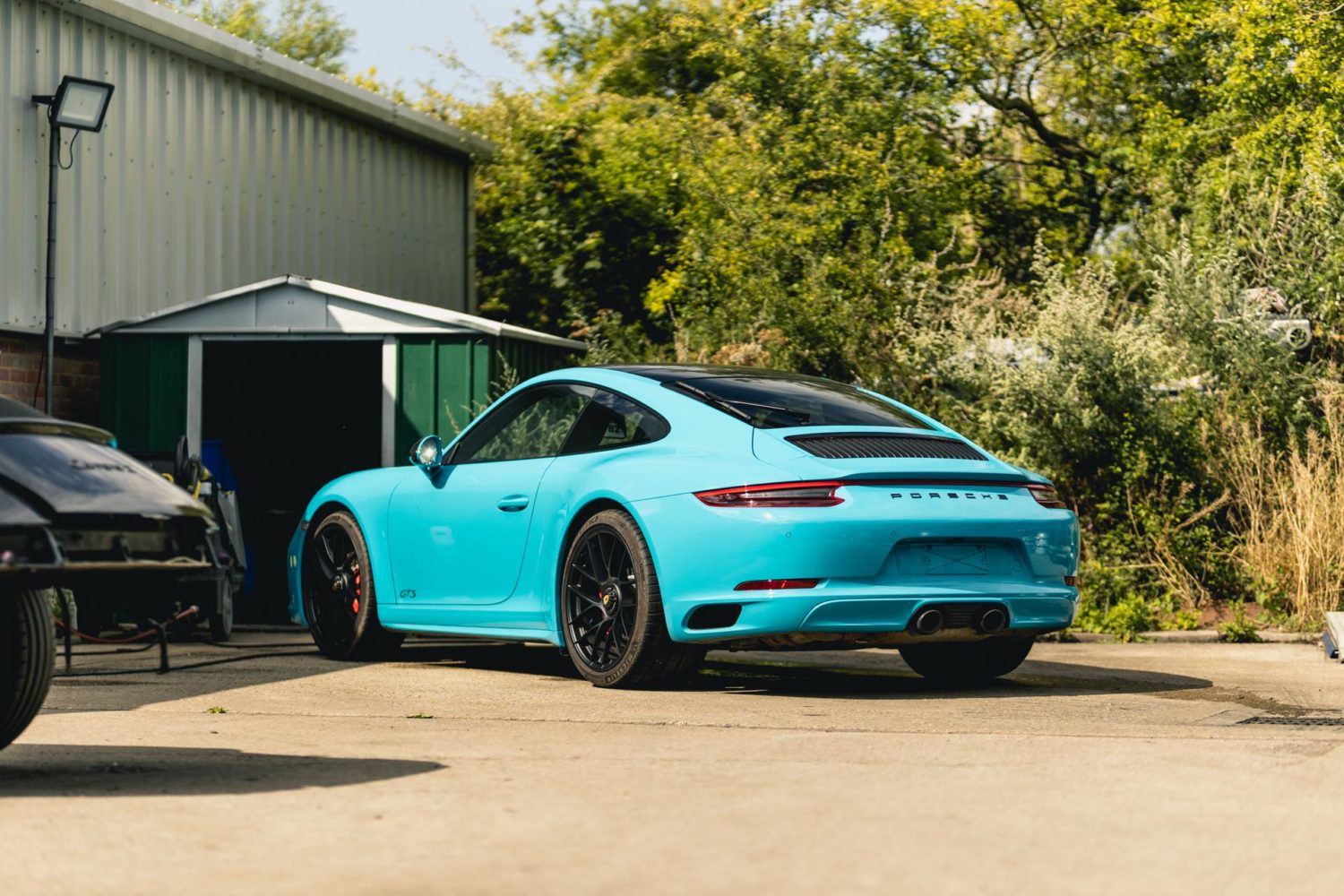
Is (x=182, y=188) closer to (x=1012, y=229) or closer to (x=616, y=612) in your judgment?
(x=616, y=612)

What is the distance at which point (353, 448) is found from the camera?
1767 centimetres

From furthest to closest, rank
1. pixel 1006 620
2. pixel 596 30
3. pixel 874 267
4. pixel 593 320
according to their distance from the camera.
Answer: pixel 596 30 < pixel 593 320 < pixel 874 267 < pixel 1006 620

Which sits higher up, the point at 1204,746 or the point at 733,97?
the point at 733,97

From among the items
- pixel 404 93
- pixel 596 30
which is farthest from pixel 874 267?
pixel 596 30

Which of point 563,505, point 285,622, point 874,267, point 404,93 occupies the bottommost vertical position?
point 285,622

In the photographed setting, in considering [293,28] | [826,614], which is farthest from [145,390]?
[293,28]

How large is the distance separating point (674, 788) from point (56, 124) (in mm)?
10110

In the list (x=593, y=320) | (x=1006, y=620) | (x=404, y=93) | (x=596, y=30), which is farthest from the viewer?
(x=596, y=30)

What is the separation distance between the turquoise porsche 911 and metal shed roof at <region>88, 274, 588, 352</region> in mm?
4506

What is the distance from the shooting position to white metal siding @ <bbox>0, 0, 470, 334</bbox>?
13961 mm

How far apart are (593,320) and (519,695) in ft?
→ 44.3

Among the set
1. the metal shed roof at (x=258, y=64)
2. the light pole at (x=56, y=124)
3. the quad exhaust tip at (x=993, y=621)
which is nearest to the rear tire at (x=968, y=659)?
the quad exhaust tip at (x=993, y=621)

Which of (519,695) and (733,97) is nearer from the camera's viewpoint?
(519,695)

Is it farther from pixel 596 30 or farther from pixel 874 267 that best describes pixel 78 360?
pixel 596 30
